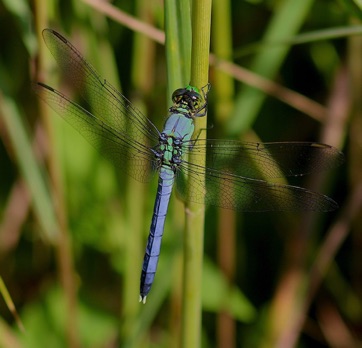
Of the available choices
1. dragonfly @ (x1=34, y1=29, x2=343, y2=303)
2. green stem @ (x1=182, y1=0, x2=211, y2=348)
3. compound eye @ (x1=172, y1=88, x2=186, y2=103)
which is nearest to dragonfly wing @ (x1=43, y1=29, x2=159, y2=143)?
dragonfly @ (x1=34, y1=29, x2=343, y2=303)

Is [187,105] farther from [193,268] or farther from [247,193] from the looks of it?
[193,268]

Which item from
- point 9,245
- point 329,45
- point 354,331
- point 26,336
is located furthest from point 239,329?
point 329,45

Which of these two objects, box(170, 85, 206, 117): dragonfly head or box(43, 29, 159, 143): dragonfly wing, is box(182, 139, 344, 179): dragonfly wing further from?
box(43, 29, 159, 143): dragonfly wing

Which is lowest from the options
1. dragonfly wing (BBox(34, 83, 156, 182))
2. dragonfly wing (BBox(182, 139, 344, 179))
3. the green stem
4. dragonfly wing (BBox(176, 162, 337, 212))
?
the green stem

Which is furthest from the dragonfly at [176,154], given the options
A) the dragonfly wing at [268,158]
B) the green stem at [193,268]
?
the green stem at [193,268]

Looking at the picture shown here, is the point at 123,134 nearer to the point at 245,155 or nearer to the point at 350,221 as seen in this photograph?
the point at 245,155

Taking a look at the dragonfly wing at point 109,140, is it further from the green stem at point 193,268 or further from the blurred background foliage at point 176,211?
the green stem at point 193,268
